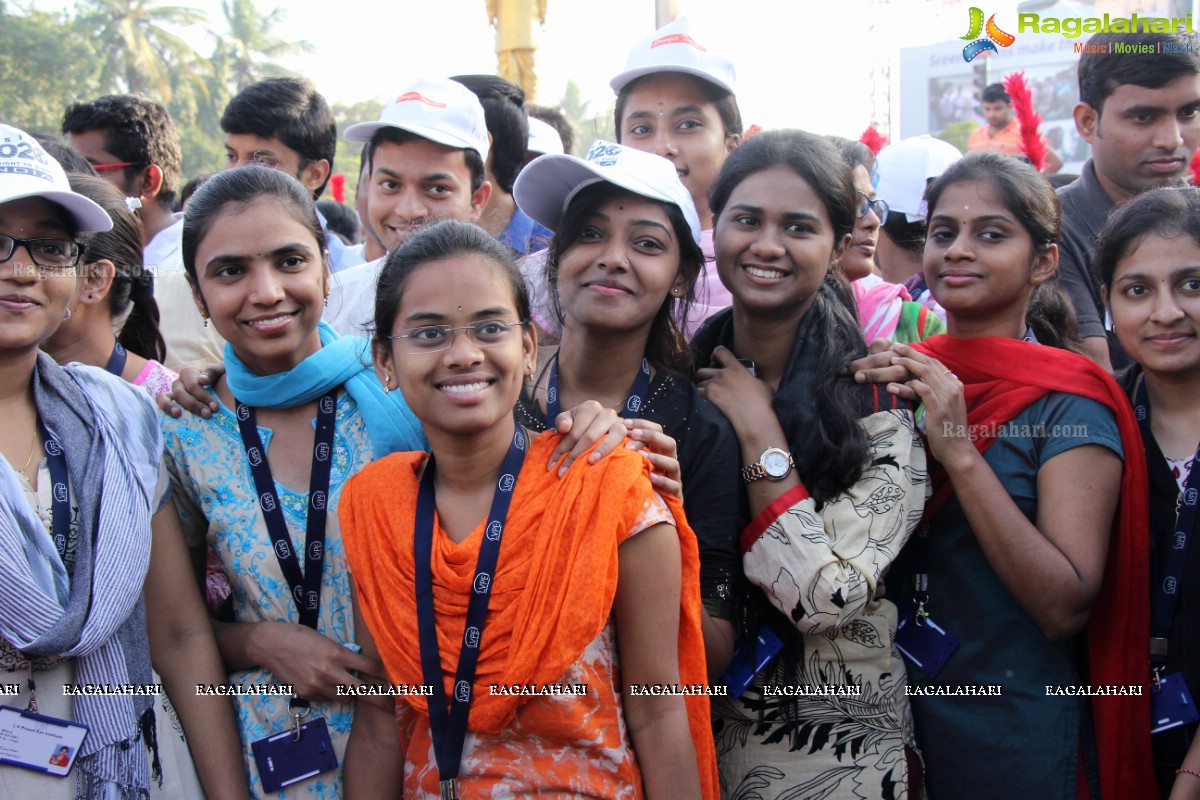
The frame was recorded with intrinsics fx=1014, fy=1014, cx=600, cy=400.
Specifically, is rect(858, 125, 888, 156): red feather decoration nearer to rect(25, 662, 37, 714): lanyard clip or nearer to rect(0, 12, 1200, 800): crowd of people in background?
rect(0, 12, 1200, 800): crowd of people in background

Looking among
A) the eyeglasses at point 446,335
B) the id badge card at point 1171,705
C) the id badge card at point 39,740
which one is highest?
the eyeglasses at point 446,335

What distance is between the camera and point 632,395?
2.41 meters

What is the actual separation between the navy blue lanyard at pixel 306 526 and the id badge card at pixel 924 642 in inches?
54.4

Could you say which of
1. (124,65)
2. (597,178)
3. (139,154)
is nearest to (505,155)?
(139,154)

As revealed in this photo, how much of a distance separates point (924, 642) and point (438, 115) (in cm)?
226

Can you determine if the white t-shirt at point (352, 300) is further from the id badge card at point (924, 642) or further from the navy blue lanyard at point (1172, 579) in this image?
the navy blue lanyard at point (1172, 579)

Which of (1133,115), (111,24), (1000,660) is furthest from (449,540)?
(111,24)

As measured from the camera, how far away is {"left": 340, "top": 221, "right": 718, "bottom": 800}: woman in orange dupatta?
1948 millimetres

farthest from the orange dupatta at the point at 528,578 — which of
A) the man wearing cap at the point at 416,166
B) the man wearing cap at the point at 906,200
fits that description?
the man wearing cap at the point at 906,200

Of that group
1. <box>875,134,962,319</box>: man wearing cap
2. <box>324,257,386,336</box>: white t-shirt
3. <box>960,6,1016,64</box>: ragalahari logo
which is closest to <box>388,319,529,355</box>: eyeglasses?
<box>324,257,386,336</box>: white t-shirt

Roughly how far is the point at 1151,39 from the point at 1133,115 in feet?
0.91

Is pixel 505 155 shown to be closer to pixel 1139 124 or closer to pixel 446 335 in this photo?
pixel 446 335

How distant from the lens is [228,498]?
229 cm

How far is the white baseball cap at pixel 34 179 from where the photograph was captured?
→ 2.08m
